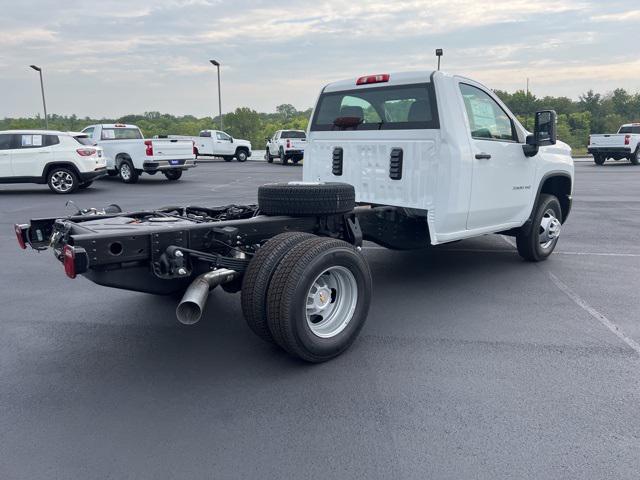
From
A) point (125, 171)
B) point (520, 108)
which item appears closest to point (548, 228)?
point (125, 171)

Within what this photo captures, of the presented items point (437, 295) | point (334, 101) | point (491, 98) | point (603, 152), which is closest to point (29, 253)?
point (334, 101)

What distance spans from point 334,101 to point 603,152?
25217 millimetres

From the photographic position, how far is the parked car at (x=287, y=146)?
29.4 metres

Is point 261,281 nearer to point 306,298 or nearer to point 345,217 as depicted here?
point 306,298

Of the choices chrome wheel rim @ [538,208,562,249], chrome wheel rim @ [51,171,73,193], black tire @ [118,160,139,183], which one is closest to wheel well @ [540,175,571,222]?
chrome wheel rim @ [538,208,562,249]

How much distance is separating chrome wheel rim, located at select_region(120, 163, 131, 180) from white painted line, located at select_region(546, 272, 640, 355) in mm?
15524

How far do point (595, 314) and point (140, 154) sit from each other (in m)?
16.1

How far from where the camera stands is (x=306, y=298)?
372 cm

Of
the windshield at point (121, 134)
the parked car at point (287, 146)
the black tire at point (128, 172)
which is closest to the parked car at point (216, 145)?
the parked car at point (287, 146)

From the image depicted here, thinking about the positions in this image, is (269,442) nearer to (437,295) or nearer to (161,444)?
(161,444)

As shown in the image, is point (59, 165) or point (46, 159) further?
point (59, 165)

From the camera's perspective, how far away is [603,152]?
27.1m

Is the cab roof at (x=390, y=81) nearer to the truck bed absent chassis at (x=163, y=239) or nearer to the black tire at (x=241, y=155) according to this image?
the truck bed absent chassis at (x=163, y=239)

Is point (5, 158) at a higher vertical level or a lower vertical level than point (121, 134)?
lower
